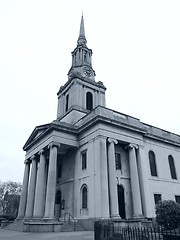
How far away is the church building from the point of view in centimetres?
1827

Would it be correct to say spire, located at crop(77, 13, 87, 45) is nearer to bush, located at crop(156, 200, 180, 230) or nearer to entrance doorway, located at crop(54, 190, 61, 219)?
entrance doorway, located at crop(54, 190, 61, 219)

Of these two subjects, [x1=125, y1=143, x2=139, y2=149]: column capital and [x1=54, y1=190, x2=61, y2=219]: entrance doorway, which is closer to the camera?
[x1=125, y1=143, x2=139, y2=149]: column capital

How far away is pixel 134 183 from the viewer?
2033 centimetres

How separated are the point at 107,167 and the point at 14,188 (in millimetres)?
56782

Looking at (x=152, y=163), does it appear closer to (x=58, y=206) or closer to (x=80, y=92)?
(x=58, y=206)

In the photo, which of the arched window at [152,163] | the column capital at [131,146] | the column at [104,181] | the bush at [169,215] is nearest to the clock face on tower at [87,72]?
the column capital at [131,146]

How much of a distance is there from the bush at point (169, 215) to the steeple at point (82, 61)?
25.0m

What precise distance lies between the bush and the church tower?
663 inches

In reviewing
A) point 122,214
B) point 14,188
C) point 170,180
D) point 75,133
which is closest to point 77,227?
point 122,214

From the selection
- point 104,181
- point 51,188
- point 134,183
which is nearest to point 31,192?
point 51,188

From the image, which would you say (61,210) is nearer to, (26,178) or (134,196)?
(26,178)

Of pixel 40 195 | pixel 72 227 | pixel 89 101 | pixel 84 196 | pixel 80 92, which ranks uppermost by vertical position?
pixel 80 92

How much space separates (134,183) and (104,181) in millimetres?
4445

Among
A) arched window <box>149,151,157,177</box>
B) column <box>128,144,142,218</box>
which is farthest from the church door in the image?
arched window <box>149,151,157,177</box>
